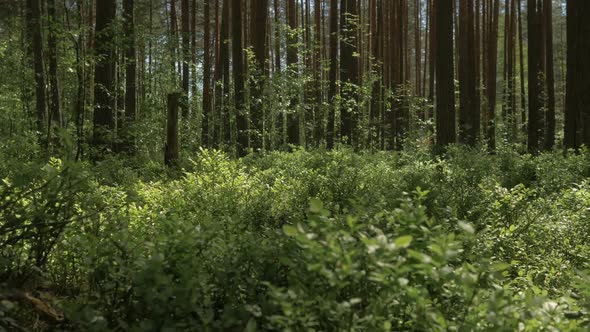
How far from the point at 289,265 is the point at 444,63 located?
10.4m

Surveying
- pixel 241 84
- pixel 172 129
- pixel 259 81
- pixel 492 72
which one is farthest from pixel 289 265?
pixel 492 72

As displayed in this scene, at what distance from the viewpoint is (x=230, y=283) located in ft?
7.63

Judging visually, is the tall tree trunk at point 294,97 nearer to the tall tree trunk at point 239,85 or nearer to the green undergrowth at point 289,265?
the tall tree trunk at point 239,85

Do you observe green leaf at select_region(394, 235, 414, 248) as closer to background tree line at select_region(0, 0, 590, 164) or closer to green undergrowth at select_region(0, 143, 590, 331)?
green undergrowth at select_region(0, 143, 590, 331)

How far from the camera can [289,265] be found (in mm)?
2152

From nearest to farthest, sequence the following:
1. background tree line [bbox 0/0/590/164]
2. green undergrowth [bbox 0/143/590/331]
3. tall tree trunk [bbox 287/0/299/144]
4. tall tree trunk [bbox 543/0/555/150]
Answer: green undergrowth [bbox 0/143/590/331]
background tree line [bbox 0/0/590/164]
tall tree trunk [bbox 287/0/299/144]
tall tree trunk [bbox 543/0/555/150]

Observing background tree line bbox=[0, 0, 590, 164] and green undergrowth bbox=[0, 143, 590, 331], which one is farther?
background tree line bbox=[0, 0, 590, 164]

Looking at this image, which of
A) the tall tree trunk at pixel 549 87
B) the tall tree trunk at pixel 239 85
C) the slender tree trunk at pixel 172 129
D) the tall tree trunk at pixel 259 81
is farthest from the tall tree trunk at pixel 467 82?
the slender tree trunk at pixel 172 129

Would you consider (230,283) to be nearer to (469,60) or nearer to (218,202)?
(218,202)

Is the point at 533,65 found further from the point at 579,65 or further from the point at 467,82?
the point at 579,65

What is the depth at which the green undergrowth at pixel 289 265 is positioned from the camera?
1844mm

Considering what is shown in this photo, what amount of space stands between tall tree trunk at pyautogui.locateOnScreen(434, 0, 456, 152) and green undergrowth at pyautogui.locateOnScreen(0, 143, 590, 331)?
7.19m

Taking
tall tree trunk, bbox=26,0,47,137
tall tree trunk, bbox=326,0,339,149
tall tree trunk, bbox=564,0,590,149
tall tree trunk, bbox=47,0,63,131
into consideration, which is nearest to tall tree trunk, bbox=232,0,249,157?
tall tree trunk, bbox=326,0,339,149

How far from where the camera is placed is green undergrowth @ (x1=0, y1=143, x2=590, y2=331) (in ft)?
6.05
